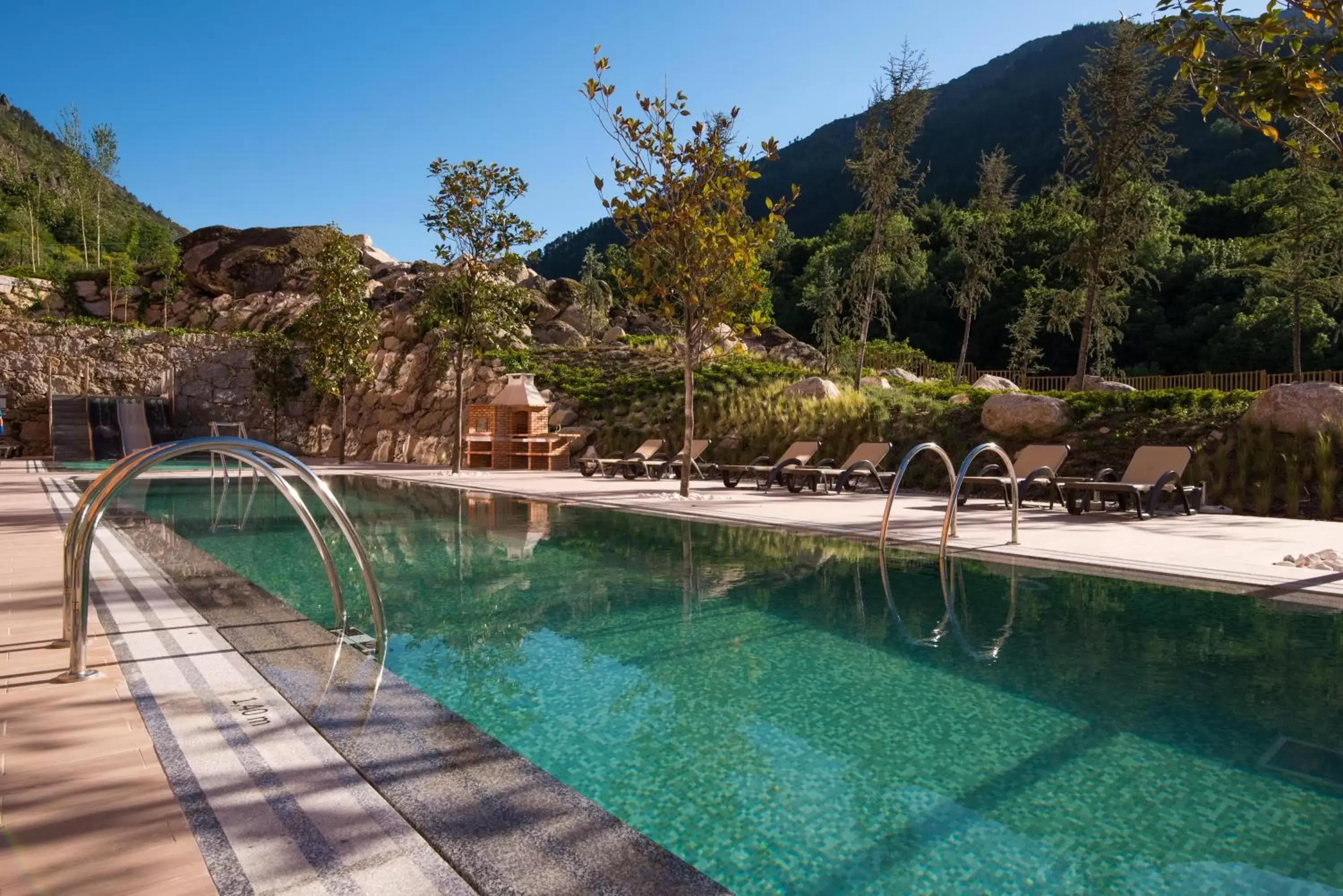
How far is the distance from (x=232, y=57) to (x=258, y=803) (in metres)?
34.1

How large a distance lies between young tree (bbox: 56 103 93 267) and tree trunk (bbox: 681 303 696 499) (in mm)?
46604

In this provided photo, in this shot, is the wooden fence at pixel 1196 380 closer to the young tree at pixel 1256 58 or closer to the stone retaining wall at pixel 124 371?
the young tree at pixel 1256 58

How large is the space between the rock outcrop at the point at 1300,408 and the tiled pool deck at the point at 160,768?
15.6ft

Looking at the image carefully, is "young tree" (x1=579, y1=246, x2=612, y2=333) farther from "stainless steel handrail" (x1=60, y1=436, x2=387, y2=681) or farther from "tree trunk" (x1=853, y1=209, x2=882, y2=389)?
"stainless steel handrail" (x1=60, y1=436, x2=387, y2=681)

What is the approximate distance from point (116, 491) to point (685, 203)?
934 cm

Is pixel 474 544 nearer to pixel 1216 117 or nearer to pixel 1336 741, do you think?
pixel 1336 741

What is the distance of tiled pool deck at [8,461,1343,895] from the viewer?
5.79ft

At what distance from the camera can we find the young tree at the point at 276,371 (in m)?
25.5

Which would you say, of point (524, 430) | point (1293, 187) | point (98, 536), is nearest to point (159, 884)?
point (98, 536)

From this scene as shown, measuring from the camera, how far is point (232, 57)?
95.7ft

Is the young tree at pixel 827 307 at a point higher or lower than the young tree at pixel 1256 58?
higher

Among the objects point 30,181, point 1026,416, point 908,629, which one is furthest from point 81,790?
point 30,181

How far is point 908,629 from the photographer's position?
4.36 meters

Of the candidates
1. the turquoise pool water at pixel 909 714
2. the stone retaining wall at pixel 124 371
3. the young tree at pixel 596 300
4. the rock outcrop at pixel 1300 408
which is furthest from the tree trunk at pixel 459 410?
the young tree at pixel 596 300
